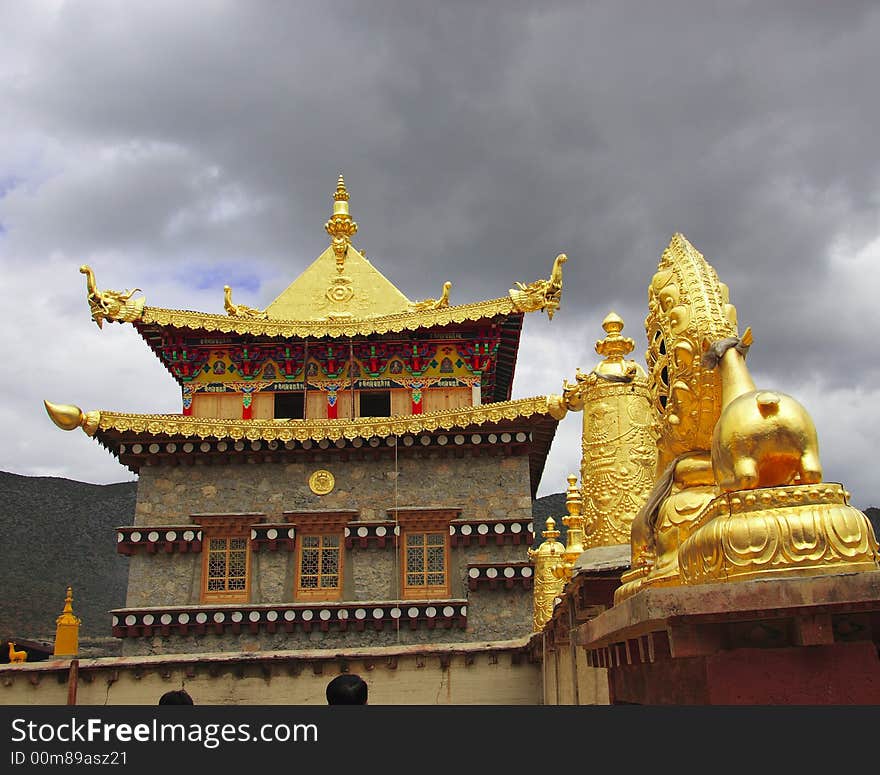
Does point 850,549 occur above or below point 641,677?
above

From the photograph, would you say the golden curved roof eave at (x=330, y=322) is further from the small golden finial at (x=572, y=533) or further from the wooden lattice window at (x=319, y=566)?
the small golden finial at (x=572, y=533)

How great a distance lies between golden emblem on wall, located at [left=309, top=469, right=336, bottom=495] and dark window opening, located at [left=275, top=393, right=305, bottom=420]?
6.18ft

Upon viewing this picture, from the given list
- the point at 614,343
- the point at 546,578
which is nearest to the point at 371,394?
the point at 546,578

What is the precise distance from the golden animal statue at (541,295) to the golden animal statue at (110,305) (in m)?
7.43

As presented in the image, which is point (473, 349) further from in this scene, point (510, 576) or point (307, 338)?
point (510, 576)

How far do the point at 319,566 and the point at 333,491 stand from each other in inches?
56.1

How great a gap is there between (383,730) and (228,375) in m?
16.0

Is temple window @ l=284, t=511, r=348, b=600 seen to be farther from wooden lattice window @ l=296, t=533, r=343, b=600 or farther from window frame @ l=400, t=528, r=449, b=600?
window frame @ l=400, t=528, r=449, b=600

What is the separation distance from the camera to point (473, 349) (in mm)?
17703

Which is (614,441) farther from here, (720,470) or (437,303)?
(437,303)

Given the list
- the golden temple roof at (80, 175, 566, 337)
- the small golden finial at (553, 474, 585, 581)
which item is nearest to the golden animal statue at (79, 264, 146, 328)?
the golden temple roof at (80, 175, 566, 337)

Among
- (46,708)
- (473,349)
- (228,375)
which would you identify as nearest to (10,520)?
(228,375)

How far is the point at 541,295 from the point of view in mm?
16672

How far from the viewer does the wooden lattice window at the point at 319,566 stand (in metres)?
15.5
